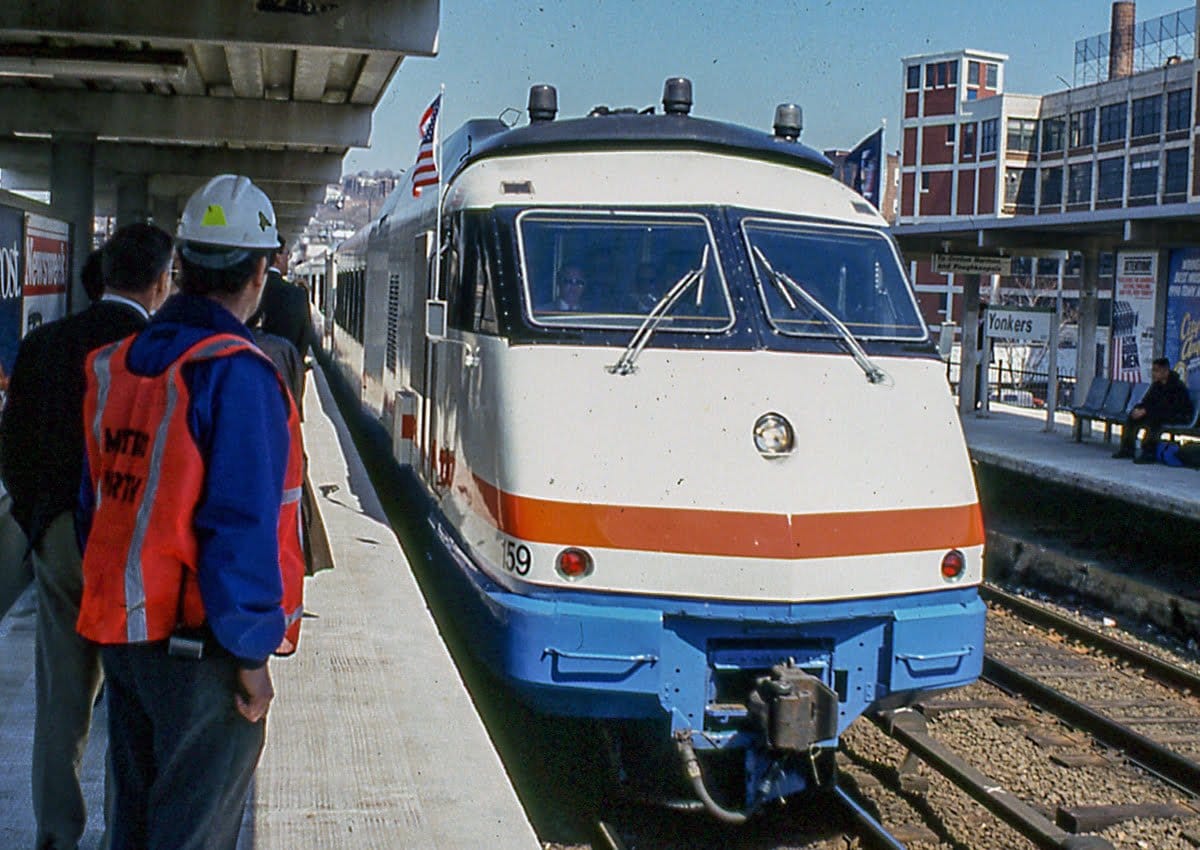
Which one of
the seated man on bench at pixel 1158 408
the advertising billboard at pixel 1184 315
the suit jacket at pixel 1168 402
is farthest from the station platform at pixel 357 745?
the advertising billboard at pixel 1184 315

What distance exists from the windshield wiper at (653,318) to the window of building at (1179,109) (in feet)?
199

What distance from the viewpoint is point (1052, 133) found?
75938 mm

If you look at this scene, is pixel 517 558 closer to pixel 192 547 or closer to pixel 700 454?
pixel 700 454

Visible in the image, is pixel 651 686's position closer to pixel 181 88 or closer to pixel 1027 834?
pixel 1027 834

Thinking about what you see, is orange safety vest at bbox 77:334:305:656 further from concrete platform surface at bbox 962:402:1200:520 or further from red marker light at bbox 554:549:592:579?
concrete platform surface at bbox 962:402:1200:520

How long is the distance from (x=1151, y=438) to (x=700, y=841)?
11250 millimetres

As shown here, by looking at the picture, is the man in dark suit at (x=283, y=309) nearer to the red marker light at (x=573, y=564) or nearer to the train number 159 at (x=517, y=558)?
the train number 159 at (x=517, y=558)

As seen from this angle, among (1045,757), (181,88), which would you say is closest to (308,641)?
(1045,757)

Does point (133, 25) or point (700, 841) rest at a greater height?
point (133, 25)

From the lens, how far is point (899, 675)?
6.28 m

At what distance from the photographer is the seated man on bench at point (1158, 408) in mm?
16281

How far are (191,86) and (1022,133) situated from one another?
217 feet

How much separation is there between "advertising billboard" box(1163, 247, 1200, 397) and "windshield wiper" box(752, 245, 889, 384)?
38.8 feet

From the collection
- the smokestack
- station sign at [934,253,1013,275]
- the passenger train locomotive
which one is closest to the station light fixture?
the passenger train locomotive
